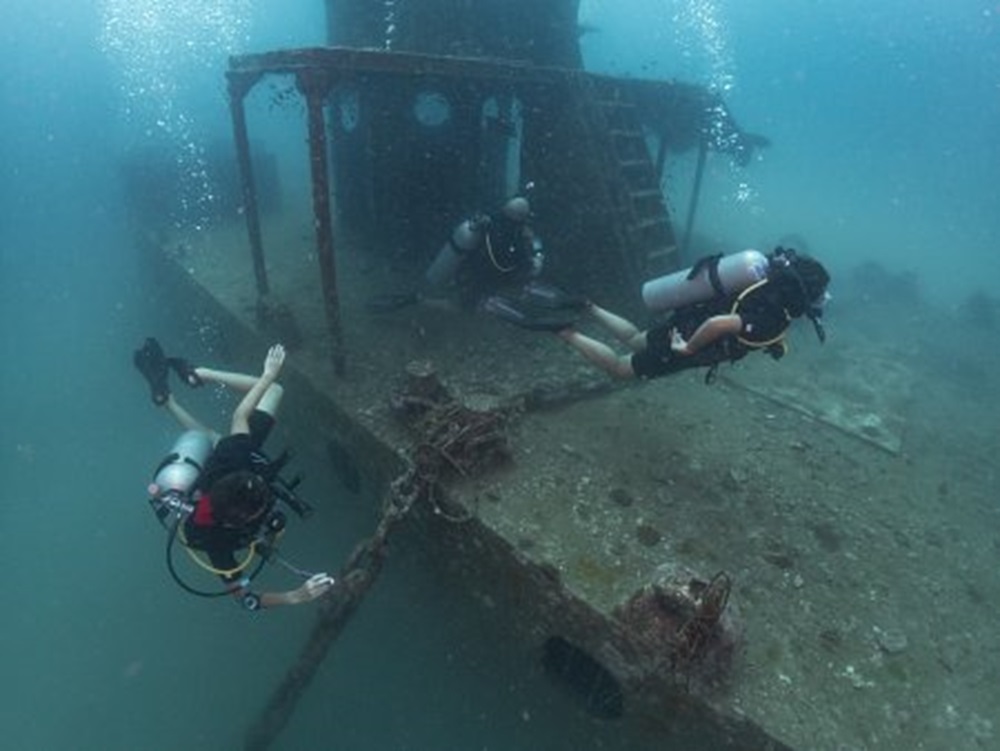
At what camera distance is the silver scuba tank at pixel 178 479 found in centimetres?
528

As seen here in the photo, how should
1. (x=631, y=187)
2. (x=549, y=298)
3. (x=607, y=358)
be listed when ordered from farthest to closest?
(x=631, y=187)
(x=549, y=298)
(x=607, y=358)

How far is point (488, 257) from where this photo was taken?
8102mm

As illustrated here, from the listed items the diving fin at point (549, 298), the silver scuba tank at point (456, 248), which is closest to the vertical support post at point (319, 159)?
the silver scuba tank at point (456, 248)

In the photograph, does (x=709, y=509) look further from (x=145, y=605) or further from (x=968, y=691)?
(x=145, y=605)

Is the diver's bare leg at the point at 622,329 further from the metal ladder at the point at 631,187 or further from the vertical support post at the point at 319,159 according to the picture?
the vertical support post at the point at 319,159

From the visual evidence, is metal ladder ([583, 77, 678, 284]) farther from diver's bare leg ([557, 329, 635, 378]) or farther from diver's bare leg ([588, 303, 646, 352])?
diver's bare leg ([557, 329, 635, 378])

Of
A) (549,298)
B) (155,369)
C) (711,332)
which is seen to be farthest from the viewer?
(549,298)

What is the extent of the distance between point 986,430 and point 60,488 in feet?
45.8

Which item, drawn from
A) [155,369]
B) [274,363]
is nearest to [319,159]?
[274,363]

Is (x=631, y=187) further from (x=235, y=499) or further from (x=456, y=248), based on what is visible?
(x=235, y=499)

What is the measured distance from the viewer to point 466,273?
339 inches

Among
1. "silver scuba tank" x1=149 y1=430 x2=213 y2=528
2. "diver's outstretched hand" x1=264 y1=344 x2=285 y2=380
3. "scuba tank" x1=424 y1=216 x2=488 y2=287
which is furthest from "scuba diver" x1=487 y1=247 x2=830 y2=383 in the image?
"silver scuba tank" x1=149 y1=430 x2=213 y2=528

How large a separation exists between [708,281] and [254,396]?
4.21 meters

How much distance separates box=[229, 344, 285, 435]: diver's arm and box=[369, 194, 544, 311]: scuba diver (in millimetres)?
2303
